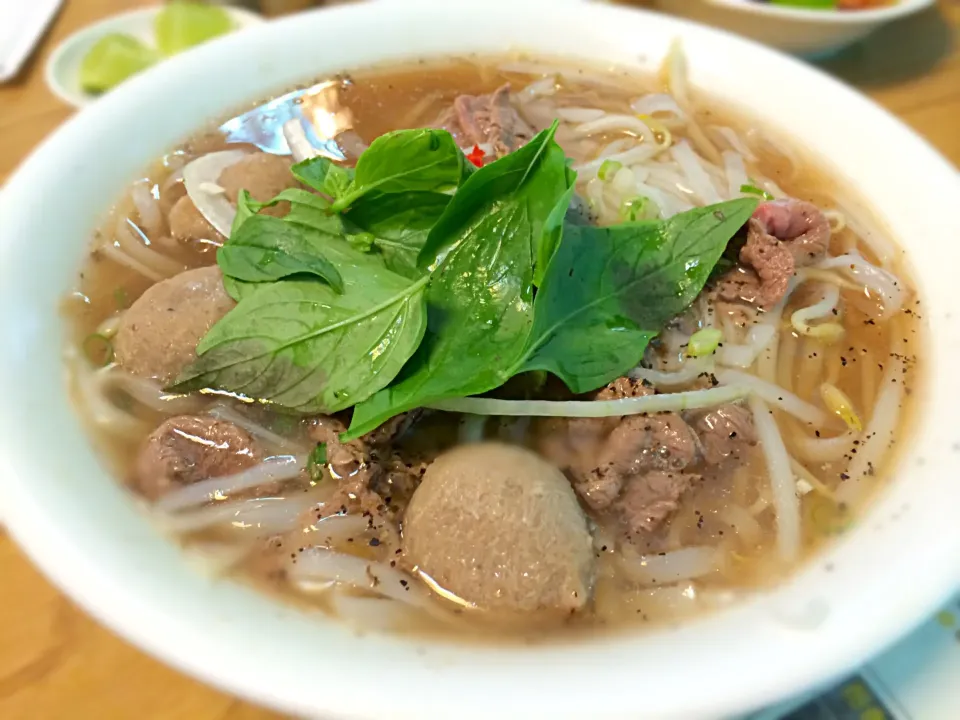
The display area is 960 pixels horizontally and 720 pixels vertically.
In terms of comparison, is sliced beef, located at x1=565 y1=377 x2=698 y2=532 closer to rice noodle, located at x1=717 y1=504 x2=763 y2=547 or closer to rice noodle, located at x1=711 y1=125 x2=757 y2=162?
rice noodle, located at x1=717 y1=504 x2=763 y2=547

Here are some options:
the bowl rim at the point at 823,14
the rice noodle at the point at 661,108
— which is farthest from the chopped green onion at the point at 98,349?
the bowl rim at the point at 823,14

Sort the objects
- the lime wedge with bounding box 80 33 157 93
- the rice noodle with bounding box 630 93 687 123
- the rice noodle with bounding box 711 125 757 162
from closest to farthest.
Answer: the rice noodle with bounding box 711 125 757 162
the rice noodle with bounding box 630 93 687 123
the lime wedge with bounding box 80 33 157 93

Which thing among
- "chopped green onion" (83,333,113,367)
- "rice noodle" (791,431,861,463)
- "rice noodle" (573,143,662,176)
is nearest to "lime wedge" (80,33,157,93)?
"chopped green onion" (83,333,113,367)

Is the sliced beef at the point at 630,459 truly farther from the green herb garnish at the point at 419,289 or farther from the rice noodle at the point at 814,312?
the rice noodle at the point at 814,312

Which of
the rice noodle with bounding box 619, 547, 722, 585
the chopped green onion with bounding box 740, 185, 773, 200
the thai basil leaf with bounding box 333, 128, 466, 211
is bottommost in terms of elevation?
the rice noodle with bounding box 619, 547, 722, 585

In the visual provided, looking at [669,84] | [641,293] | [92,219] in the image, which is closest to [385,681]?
[641,293]

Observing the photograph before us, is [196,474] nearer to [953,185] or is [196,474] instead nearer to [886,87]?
[953,185]
